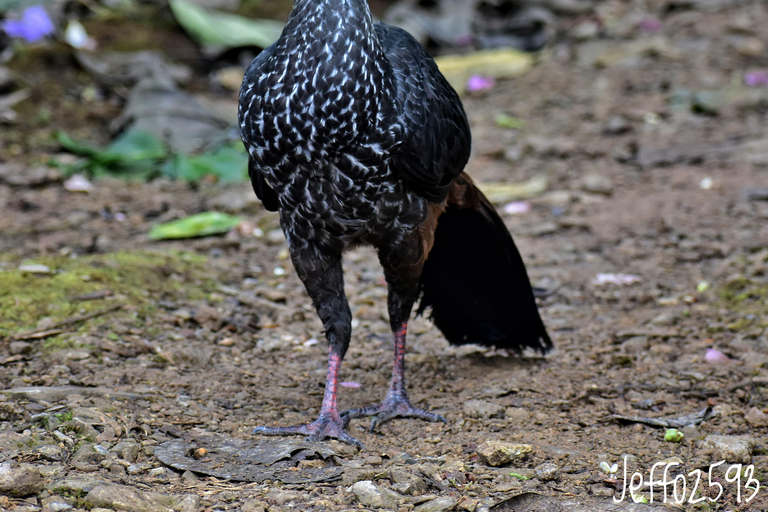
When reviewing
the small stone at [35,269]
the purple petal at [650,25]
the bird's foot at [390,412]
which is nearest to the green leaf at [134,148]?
the small stone at [35,269]

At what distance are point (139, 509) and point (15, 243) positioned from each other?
3732 mm

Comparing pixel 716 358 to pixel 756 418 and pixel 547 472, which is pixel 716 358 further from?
pixel 547 472

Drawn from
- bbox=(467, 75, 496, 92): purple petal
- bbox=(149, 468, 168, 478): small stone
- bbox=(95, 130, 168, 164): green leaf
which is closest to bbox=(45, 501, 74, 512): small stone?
bbox=(149, 468, 168, 478): small stone

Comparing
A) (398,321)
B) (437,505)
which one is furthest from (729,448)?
(398,321)

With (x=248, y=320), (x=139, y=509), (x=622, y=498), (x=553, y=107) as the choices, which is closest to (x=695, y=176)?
(x=553, y=107)

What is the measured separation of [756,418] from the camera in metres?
3.49

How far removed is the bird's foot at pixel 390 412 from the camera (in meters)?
3.75

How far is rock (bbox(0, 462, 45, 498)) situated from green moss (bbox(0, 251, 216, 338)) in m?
1.42

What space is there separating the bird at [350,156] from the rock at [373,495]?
57 cm

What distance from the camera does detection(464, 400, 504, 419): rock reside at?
3723 millimetres

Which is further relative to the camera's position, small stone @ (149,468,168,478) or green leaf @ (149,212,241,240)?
green leaf @ (149,212,241,240)

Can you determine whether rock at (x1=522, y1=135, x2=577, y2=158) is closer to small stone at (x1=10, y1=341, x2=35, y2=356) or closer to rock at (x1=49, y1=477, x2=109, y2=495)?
small stone at (x1=10, y1=341, x2=35, y2=356)

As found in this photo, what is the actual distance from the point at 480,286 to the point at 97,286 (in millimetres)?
2134

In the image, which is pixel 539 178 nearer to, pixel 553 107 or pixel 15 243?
pixel 553 107
